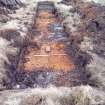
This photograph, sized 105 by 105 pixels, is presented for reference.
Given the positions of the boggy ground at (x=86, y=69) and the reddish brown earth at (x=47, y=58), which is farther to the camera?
the reddish brown earth at (x=47, y=58)

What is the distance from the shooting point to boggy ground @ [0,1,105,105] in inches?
201

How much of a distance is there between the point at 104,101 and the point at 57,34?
202 inches

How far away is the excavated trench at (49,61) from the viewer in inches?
266

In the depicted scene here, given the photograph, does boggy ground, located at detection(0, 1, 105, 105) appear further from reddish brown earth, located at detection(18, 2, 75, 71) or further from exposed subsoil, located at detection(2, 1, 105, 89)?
reddish brown earth, located at detection(18, 2, 75, 71)

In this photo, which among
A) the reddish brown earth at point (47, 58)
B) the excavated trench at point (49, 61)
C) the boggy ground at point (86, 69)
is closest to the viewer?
the boggy ground at point (86, 69)

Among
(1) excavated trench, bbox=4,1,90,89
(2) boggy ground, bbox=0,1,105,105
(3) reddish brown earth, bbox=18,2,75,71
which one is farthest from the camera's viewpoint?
(3) reddish brown earth, bbox=18,2,75,71

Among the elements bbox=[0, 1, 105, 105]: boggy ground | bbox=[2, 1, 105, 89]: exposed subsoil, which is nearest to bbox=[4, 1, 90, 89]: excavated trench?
bbox=[2, 1, 105, 89]: exposed subsoil

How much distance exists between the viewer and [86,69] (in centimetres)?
688

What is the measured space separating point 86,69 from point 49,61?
4.20 ft

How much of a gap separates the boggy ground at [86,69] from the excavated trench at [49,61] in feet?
0.70

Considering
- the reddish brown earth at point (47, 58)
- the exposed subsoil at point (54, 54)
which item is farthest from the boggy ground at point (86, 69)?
the reddish brown earth at point (47, 58)

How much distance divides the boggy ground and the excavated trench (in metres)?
0.21

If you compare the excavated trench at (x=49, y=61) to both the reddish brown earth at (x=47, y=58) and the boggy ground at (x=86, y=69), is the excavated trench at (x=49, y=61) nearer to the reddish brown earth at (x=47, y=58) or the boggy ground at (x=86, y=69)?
the reddish brown earth at (x=47, y=58)

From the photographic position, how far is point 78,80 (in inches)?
268
